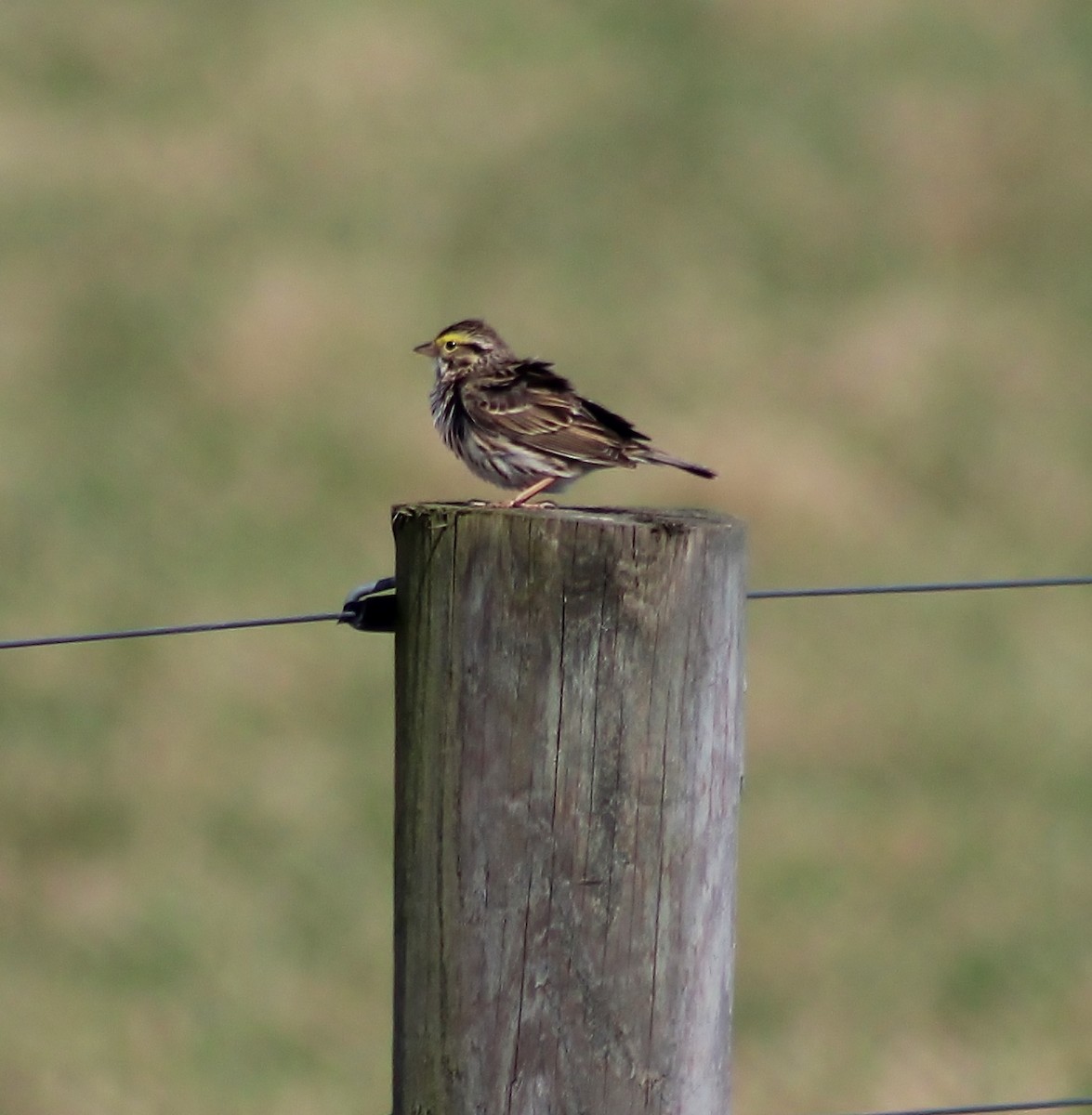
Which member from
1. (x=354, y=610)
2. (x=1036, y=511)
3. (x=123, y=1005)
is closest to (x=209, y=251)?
(x=1036, y=511)

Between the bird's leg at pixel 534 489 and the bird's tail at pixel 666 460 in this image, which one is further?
the bird's tail at pixel 666 460

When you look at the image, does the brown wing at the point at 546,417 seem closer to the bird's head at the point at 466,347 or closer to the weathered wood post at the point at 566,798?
the bird's head at the point at 466,347

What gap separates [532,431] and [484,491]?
7.59m

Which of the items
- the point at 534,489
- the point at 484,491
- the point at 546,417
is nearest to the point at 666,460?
the point at 546,417

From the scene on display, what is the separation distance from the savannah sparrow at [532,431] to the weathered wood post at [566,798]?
2.96m

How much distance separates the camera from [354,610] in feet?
15.3

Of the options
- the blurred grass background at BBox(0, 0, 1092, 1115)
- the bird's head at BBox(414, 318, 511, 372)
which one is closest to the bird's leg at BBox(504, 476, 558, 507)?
the bird's head at BBox(414, 318, 511, 372)

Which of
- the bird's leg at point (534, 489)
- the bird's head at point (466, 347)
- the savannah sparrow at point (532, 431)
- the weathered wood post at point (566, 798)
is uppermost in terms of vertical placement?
the bird's head at point (466, 347)

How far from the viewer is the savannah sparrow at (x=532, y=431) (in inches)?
299

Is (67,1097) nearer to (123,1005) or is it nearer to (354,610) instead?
(123,1005)

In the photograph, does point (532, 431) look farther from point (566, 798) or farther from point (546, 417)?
point (566, 798)

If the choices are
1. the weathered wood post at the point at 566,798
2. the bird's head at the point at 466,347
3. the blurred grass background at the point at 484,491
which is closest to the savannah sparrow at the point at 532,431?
the bird's head at the point at 466,347

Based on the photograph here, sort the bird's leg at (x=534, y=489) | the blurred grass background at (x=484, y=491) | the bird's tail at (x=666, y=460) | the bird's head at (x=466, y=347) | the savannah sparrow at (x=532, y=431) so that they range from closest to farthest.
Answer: the bird's leg at (x=534, y=489) → the bird's tail at (x=666, y=460) → the savannah sparrow at (x=532, y=431) → the bird's head at (x=466, y=347) → the blurred grass background at (x=484, y=491)

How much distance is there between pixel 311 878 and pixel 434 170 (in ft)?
32.1
